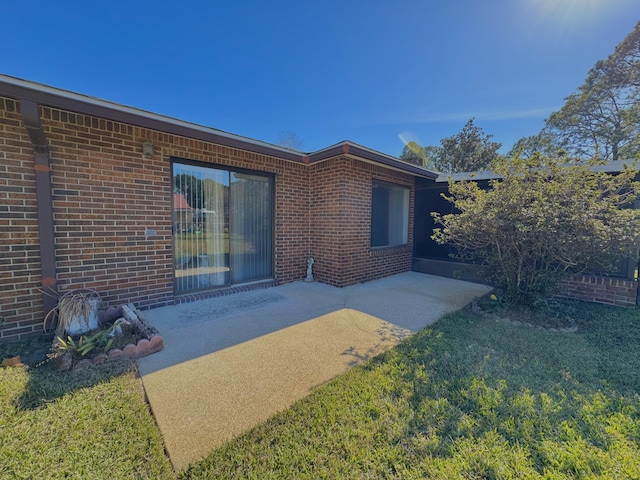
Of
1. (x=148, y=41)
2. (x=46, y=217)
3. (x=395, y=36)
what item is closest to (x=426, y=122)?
(x=395, y=36)

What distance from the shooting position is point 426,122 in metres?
14.6

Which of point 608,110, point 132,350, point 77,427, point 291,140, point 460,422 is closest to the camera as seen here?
point 77,427

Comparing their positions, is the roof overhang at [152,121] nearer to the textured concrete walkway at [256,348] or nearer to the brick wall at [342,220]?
the brick wall at [342,220]

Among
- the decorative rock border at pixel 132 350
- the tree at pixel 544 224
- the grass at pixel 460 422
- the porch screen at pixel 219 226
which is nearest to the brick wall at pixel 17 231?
the decorative rock border at pixel 132 350

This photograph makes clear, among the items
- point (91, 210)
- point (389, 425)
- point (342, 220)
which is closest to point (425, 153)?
point (342, 220)

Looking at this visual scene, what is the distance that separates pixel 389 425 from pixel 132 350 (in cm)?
260

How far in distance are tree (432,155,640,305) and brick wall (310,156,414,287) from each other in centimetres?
205

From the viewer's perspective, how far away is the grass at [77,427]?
1558mm

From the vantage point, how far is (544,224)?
3.70m

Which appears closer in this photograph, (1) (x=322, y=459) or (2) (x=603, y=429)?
(1) (x=322, y=459)

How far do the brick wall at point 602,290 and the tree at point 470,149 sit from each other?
51.5 ft

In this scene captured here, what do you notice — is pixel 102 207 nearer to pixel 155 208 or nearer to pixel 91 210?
pixel 91 210

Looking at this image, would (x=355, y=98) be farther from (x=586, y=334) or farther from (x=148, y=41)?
(x=586, y=334)

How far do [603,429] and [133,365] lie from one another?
12.8 feet
